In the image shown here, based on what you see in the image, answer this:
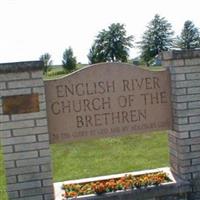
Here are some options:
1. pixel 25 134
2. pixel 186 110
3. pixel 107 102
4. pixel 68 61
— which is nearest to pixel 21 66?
pixel 25 134

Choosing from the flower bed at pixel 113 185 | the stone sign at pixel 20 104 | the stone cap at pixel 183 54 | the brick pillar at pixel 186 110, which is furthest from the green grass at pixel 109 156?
the stone cap at pixel 183 54

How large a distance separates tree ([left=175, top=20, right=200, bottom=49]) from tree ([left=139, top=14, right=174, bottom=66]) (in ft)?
7.91

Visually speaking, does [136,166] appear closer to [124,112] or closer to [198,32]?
[124,112]

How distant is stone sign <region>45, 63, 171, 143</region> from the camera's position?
536 centimetres

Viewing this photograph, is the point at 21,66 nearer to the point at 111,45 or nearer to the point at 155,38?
the point at 111,45

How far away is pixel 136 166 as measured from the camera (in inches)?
309

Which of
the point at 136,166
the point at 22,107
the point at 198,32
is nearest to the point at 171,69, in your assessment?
the point at 22,107

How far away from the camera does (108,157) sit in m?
8.65

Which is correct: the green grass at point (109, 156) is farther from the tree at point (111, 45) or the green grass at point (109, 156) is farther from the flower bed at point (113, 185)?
the tree at point (111, 45)

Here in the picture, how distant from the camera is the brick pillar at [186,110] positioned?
17.9ft

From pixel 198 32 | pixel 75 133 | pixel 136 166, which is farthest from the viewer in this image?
pixel 198 32

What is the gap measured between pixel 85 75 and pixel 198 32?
76.5 meters

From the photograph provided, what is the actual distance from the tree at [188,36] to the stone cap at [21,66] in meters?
72.7

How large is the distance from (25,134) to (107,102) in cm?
108
